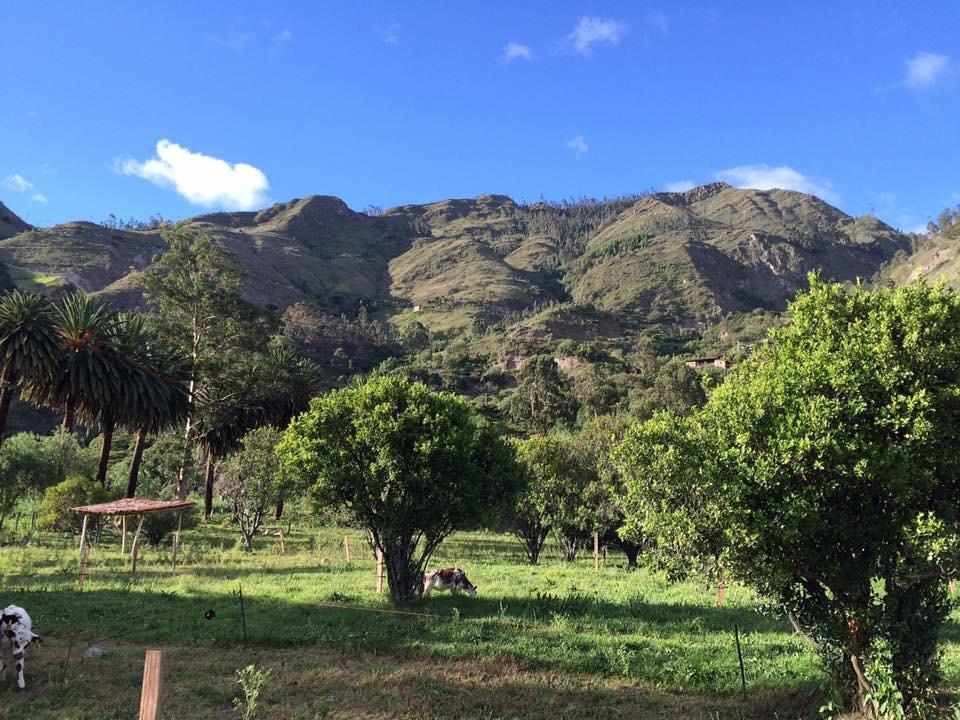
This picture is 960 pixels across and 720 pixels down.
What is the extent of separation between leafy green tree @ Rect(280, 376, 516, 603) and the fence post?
10.5 metres

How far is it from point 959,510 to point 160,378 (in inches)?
1572

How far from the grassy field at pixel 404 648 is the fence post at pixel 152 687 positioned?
445 cm

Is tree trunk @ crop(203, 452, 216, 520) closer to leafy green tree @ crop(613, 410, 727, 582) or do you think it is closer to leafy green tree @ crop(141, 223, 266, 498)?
leafy green tree @ crop(141, 223, 266, 498)

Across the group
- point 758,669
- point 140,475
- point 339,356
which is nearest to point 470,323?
point 339,356

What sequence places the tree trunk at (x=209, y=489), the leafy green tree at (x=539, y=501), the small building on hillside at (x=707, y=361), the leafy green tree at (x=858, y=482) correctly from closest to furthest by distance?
the leafy green tree at (x=858, y=482), the leafy green tree at (x=539, y=501), the tree trunk at (x=209, y=489), the small building on hillside at (x=707, y=361)

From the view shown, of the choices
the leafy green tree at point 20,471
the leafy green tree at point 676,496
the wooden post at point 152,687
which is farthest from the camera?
the leafy green tree at point 20,471

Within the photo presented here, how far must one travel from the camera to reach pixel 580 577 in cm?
2344

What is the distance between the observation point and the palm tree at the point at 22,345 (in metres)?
31.2

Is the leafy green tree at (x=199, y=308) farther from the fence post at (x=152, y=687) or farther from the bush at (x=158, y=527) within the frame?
the fence post at (x=152, y=687)

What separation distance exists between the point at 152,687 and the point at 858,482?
9227 millimetres

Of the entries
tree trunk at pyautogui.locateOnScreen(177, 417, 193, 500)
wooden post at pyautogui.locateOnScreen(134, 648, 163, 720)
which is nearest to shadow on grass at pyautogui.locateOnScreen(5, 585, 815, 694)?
wooden post at pyautogui.locateOnScreen(134, 648, 163, 720)

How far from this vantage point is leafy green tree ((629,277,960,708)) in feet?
28.5

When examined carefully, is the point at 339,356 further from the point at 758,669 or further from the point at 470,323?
the point at 758,669

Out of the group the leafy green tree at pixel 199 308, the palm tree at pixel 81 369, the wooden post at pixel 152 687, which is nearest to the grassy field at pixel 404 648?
the wooden post at pixel 152 687
